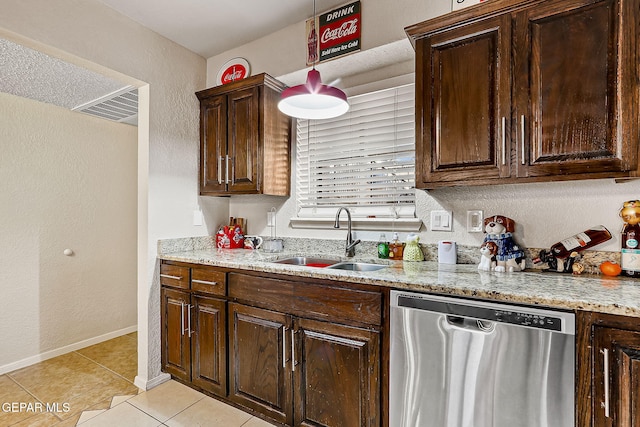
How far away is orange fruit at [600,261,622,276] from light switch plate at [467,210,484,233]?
0.56 meters

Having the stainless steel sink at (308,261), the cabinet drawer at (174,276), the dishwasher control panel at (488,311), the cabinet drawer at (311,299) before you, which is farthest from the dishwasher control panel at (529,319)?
the cabinet drawer at (174,276)

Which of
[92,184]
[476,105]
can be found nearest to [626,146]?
[476,105]

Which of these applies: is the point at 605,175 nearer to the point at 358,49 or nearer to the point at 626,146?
the point at 626,146

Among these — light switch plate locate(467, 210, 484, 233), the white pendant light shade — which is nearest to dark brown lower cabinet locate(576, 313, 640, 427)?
light switch plate locate(467, 210, 484, 233)

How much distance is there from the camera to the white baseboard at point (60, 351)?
8.63ft

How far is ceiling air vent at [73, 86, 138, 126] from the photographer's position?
9.41 feet

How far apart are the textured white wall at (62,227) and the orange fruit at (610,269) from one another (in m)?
4.00

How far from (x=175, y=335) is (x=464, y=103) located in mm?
2382

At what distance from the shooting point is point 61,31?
6.38 ft

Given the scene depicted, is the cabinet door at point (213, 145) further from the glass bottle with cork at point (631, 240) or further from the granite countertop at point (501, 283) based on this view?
the glass bottle with cork at point (631, 240)

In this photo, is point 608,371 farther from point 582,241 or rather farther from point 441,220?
point 441,220

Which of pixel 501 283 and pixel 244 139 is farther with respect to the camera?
pixel 244 139

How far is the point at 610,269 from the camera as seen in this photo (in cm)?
154

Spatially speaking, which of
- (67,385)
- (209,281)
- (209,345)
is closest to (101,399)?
(67,385)
